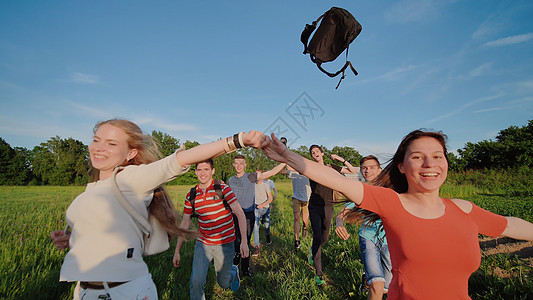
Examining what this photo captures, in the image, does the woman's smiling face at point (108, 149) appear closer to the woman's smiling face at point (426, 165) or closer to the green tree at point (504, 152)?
the woman's smiling face at point (426, 165)

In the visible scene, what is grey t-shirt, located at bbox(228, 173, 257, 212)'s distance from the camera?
5805mm

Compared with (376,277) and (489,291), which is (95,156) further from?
(489,291)

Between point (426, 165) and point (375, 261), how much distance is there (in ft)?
6.58

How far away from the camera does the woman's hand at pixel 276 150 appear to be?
184 centimetres

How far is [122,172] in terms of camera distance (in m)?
1.69

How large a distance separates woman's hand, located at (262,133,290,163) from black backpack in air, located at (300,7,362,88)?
858 mm

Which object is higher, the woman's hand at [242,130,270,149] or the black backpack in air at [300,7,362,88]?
the black backpack in air at [300,7,362,88]

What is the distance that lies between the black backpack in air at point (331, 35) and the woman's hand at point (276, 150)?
33.8 inches

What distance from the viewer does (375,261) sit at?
3250 millimetres

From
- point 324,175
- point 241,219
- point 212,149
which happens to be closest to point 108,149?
point 212,149

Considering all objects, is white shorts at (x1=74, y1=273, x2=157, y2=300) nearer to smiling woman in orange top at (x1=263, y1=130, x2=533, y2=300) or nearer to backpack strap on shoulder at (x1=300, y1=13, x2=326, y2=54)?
smiling woman in orange top at (x1=263, y1=130, x2=533, y2=300)

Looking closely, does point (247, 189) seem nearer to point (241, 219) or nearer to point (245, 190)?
point (245, 190)

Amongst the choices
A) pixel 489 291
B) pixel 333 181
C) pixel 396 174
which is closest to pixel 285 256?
pixel 489 291

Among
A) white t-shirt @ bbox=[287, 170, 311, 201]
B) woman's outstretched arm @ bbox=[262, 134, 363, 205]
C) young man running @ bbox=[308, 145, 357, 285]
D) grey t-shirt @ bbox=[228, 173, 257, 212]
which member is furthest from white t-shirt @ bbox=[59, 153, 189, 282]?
white t-shirt @ bbox=[287, 170, 311, 201]
